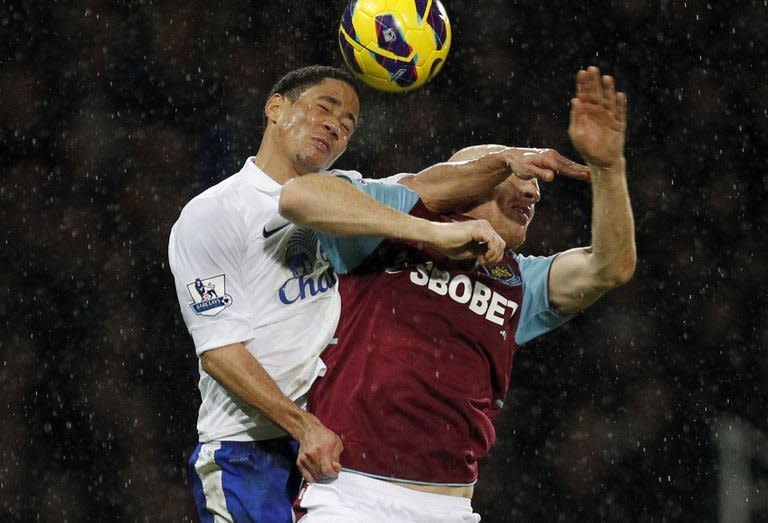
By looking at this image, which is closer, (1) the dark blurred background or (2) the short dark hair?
(2) the short dark hair

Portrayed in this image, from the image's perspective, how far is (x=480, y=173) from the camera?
2.48 meters

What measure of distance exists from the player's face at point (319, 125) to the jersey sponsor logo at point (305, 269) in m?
0.34

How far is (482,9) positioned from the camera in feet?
19.8

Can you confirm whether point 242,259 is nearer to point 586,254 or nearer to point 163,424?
point 586,254

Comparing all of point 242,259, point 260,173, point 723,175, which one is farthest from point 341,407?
point 723,175

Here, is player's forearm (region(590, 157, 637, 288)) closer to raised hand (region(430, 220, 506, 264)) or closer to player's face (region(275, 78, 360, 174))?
raised hand (region(430, 220, 506, 264))

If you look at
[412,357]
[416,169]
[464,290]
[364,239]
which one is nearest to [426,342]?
[412,357]

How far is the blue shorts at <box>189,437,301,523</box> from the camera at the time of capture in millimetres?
2854

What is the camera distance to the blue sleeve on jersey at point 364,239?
2541mm

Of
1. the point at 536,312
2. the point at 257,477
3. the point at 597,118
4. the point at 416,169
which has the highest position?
the point at 597,118

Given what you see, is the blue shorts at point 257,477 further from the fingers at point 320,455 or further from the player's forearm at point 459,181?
the player's forearm at point 459,181

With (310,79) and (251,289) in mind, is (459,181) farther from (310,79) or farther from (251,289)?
(310,79)

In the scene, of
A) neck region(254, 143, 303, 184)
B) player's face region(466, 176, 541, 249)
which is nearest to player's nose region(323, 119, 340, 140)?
neck region(254, 143, 303, 184)

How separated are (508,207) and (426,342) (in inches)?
15.8
